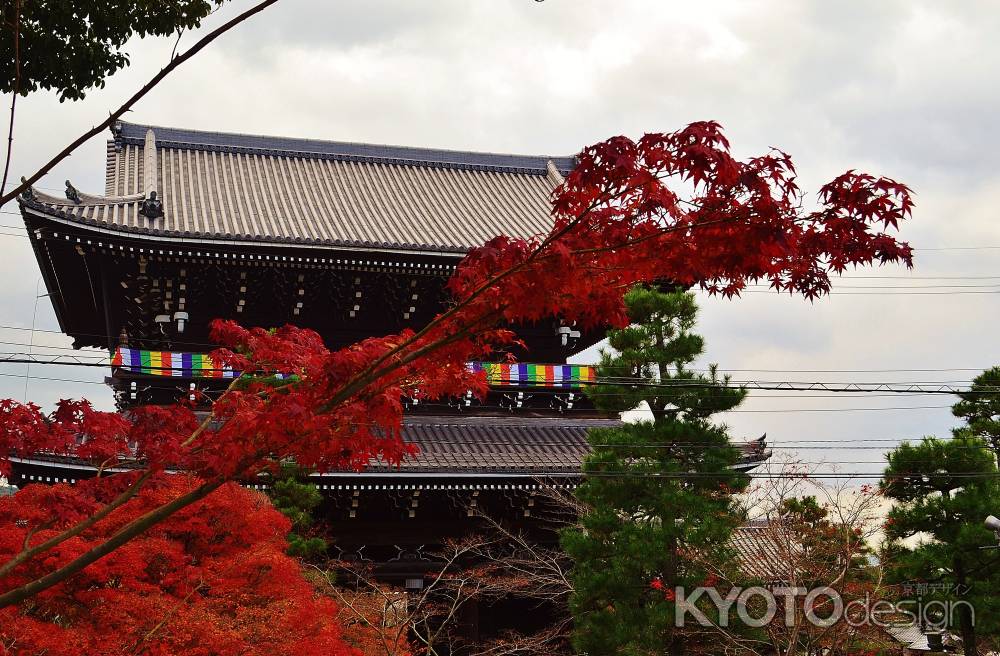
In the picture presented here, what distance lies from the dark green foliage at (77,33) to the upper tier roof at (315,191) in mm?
8448

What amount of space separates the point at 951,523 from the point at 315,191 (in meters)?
13.1

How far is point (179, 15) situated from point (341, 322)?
417 inches

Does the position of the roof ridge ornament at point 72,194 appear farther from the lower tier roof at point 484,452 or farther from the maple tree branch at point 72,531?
the maple tree branch at point 72,531

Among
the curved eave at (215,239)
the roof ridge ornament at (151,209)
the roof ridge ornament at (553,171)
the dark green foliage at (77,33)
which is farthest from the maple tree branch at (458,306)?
the roof ridge ornament at (553,171)

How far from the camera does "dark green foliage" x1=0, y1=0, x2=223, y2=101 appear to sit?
6793mm

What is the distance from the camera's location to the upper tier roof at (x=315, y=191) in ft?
56.1

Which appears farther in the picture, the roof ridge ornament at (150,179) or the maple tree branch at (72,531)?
the roof ridge ornament at (150,179)

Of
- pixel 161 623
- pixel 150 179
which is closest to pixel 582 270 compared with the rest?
pixel 161 623

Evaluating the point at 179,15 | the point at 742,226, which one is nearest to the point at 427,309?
Answer: the point at 179,15

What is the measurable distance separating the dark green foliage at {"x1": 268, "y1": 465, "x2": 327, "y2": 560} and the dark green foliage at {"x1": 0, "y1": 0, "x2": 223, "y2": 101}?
751cm

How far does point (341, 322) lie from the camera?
17.3 metres

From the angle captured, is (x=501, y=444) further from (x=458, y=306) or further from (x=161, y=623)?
(x=458, y=306)

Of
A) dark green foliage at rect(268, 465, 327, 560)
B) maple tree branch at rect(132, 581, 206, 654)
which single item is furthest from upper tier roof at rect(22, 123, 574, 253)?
maple tree branch at rect(132, 581, 206, 654)

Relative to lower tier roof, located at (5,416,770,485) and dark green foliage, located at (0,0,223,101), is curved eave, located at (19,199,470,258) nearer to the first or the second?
lower tier roof, located at (5,416,770,485)
